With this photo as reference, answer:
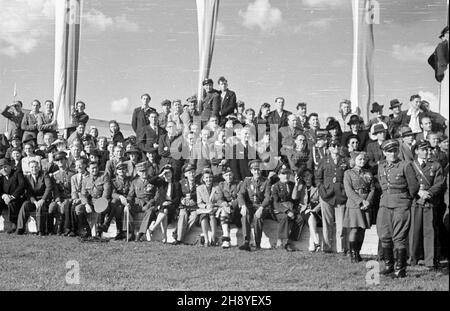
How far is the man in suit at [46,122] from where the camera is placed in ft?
31.7

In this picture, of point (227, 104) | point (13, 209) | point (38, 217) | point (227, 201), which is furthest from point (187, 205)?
point (13, 209)

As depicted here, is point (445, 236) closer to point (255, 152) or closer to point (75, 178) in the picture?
point (255, 152)

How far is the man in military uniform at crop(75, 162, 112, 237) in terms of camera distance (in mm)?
8234

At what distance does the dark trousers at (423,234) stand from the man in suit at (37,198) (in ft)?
16.3

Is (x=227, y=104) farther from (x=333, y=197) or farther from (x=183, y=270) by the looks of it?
(x=183, y=270)

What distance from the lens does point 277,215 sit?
25.0 ft

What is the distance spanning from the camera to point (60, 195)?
870 cm

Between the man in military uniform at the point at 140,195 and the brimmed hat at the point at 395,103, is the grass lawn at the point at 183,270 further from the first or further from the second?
the brimmed hat at the point at 395,103

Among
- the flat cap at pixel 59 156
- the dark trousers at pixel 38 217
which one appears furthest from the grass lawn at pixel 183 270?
the flat cap at pixel 59 156

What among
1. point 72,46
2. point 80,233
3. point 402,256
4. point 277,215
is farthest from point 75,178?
point 402,256

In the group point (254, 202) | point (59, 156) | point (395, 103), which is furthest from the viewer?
point (59, 156)

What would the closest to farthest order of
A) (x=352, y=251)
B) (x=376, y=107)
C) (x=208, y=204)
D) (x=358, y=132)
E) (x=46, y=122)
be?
(x=352, y=251), (x=208, y=204), (x=358, y=132), (x=376, y=107), (x=46, y=122)

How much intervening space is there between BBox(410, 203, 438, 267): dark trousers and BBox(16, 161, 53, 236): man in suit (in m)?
4.96

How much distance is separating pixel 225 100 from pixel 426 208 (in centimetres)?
346
